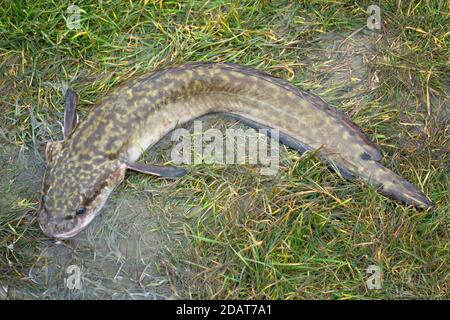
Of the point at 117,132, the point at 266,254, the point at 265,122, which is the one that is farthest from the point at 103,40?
the point at 266,254

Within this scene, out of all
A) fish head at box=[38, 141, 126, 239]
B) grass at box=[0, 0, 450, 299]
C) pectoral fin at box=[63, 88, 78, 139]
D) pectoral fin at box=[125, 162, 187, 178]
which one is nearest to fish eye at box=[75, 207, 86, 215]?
fish head at box=[38, 141, 126, 239]

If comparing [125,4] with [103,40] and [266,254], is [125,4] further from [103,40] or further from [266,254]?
[266,254]

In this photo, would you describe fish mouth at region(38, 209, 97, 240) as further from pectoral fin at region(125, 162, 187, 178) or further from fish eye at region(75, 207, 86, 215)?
pectoral fin at region(125, 162, 187, 178)

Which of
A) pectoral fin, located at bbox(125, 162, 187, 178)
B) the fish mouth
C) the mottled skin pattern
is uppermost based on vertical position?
the mottled skin pattern

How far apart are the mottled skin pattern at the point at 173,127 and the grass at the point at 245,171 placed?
141 mm

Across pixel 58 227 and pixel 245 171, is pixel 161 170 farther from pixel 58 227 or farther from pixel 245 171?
pixel 58 227

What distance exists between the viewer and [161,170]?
4.71 metres

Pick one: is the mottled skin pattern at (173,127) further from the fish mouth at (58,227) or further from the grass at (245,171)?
the grass at (245,171)

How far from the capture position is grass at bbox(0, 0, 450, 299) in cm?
445

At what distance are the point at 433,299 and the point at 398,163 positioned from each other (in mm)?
1017

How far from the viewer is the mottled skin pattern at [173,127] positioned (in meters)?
4.49

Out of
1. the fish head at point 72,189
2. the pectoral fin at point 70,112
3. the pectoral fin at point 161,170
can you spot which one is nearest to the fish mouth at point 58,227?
the fish head at point 72,189

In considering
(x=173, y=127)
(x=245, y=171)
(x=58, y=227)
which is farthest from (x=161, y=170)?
(x=58, y=227)

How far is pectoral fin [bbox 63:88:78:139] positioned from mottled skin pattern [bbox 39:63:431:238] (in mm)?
142
